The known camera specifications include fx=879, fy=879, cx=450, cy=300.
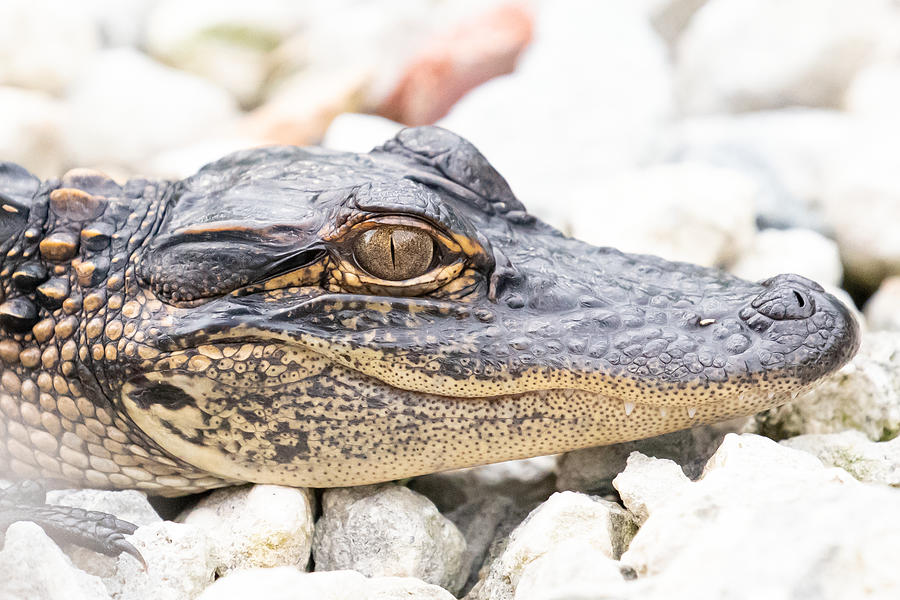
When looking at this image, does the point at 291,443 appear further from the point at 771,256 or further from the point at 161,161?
the point at 161,161

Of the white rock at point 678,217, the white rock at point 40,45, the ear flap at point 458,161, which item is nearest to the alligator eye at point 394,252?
the ear flap at point 458,161

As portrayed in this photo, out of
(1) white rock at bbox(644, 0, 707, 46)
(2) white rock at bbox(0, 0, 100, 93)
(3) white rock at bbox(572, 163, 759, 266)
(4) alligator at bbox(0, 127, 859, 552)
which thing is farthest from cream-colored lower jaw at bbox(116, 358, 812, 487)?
(1) white rock at bbox(644, 0, 707, 46)

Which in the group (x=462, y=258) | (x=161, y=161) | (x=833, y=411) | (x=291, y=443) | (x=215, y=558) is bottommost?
(x=833, y=411)

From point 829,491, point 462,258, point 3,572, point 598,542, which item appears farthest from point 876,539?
point 3,572

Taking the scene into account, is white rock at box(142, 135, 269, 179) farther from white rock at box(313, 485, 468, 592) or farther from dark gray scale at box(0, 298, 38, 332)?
white rock at box(313, 485, 468, 592)

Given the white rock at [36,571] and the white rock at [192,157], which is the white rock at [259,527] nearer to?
the white rock at [36,571]
